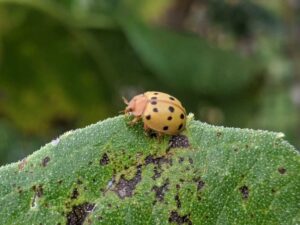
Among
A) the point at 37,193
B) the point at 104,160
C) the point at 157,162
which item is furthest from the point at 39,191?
the point at 157,162

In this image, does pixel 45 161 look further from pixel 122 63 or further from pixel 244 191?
pixel 122 63

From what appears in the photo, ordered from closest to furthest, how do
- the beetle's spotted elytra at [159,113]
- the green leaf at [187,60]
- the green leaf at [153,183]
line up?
the green leaf at [153,183] < the beetle's spotted elytra at [159,113] < the green leaf at [187,60]

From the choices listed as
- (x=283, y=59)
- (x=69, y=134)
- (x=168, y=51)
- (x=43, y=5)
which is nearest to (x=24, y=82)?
(x=43, y=5)

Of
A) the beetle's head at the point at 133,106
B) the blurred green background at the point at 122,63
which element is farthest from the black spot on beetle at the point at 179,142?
the blurred green background at the point at 122,63

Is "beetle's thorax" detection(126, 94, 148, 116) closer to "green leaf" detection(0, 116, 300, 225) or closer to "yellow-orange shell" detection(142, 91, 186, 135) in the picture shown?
"yellow-orange shell" detection(142, 91, 186, 135)

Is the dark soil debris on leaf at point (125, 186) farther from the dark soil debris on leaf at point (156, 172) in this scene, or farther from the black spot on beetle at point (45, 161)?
the black spot on beetle at point (45, 161)

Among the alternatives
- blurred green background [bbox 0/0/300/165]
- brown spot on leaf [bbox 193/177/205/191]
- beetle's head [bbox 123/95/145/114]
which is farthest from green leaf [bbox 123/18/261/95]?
brown spot on leaf [bbox 193/177/205/191]
